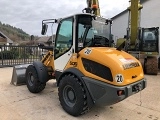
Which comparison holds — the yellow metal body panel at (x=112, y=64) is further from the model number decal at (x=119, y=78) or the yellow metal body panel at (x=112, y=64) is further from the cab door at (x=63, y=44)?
the cab door at (x=63, y=44)

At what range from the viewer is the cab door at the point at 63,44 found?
12.8 ft

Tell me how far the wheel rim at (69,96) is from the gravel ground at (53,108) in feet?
0.78

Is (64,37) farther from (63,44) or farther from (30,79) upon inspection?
(30,79)

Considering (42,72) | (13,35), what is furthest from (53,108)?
(13,35)

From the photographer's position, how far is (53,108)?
12.9 feet

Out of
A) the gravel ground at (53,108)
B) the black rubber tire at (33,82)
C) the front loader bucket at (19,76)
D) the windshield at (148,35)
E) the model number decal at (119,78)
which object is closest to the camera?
the model number decal at (119,78)

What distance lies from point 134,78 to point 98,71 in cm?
73

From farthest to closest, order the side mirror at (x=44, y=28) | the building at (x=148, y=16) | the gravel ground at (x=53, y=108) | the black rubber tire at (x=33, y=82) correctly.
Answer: the building at (x=148, y=16)
the black rubber tire at (x=33, y=82)
the side mirror at (x=44, y=28)
the gravel ground at (x=53, y=108)

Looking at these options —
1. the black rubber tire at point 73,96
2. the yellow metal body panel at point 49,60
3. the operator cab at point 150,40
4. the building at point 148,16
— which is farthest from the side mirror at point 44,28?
the building at point 148,16

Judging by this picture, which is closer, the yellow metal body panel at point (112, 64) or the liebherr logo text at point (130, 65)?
the yellow metal body panel at point (112, 64)

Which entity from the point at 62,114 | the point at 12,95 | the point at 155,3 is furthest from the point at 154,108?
the point at 155,3

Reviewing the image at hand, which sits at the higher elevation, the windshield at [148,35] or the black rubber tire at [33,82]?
the windshield at [148,35]

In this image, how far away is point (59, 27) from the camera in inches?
171

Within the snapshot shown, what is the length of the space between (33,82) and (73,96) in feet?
5.15
